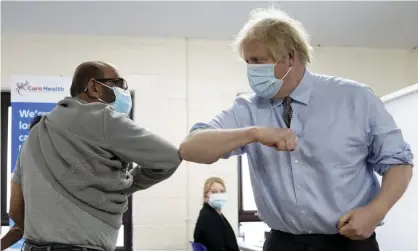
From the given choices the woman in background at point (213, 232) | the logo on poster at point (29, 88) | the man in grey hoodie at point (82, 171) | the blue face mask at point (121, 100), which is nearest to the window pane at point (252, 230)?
the woman in background at point (213, 232)

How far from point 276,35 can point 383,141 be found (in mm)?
438

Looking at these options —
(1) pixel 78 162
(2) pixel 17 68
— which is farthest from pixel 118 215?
(2) pixel 17 68

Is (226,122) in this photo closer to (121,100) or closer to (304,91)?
(304,91)

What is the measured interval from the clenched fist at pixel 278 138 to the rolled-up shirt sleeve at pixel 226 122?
148mm

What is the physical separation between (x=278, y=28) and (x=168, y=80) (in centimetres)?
359

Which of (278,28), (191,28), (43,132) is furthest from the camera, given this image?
(191,28)

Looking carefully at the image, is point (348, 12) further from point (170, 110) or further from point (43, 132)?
point (43, 132)

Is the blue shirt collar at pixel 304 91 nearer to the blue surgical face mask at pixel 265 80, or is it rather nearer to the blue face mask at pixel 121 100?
the blue surgical face mask at pixel 265 80

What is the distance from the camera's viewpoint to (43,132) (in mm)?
1530

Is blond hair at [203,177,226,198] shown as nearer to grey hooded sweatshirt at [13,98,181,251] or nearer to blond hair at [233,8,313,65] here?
grey hooded sweatshirt at [13,98,181,251]

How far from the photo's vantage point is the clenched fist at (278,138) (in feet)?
4.03

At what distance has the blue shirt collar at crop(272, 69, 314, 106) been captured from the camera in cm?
141

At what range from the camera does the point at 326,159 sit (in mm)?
Answer: 1337

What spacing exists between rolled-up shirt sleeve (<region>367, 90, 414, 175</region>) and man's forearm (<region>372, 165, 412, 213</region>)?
0.02m
